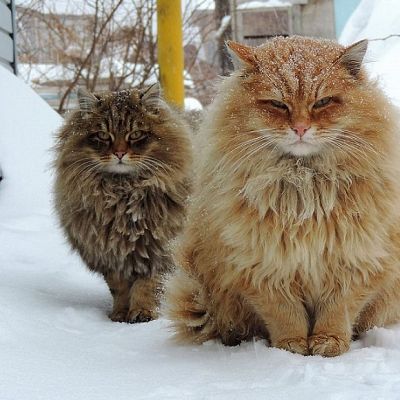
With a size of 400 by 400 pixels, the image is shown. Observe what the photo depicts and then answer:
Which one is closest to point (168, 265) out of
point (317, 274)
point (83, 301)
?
point (83, 301)

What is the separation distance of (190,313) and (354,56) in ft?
3.69

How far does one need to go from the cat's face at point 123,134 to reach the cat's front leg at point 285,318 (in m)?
1.28

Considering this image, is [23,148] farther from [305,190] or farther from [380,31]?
[380,31]

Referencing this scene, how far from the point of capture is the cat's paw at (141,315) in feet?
10.5

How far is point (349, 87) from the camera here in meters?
2.11

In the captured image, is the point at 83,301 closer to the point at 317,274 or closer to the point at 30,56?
the point at 317,274

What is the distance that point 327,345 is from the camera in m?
2.15

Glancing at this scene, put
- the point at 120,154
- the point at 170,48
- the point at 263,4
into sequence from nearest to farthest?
the point at 120,154
the point at 170,48
the point at 263,4

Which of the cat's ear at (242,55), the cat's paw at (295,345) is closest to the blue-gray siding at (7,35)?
the cat's ear at (242,55)

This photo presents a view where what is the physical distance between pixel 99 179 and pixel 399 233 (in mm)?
1667

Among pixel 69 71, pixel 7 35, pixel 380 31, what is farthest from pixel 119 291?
pixel 69 71

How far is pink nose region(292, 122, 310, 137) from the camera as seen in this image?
2008 millimetres

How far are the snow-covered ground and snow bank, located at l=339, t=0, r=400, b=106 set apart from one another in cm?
302

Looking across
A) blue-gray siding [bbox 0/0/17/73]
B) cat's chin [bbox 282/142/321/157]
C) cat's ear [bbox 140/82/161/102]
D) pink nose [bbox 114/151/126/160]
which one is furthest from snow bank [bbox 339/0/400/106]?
blue-gray siding [bbox 0/0/17/73]
